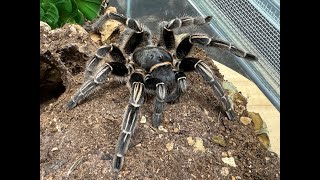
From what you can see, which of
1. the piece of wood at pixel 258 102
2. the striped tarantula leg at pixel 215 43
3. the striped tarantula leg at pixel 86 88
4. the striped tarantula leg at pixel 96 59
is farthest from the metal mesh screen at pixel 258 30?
the striped tarantula leg at pixel 86 88

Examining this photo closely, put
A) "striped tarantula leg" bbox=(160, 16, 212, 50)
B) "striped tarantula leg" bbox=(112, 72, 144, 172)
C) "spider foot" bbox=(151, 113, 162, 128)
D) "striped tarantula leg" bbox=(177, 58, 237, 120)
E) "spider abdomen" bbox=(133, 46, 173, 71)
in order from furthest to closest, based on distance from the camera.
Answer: "striped tarantula leg" bbox=(160, 16, 212, 50), "spider abdomen" bbox=(133, 46, 173, 71), "striped tarantula leg" bbox=(177, 58, 237, 120), "spider foot" bbox=(151, 113, 162, 128), "striped tarantula leg" bbox=(112, 72, 144, 172)

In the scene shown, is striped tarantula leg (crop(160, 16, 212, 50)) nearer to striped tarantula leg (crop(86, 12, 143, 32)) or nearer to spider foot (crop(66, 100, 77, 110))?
striped tarantula leg (crop(86, 12, 143, 32))

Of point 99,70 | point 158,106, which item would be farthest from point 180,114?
point 99,70

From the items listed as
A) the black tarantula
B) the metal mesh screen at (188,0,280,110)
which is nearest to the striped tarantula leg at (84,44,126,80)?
the black tarantula

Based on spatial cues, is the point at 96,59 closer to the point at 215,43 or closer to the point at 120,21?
the point at 120,21
